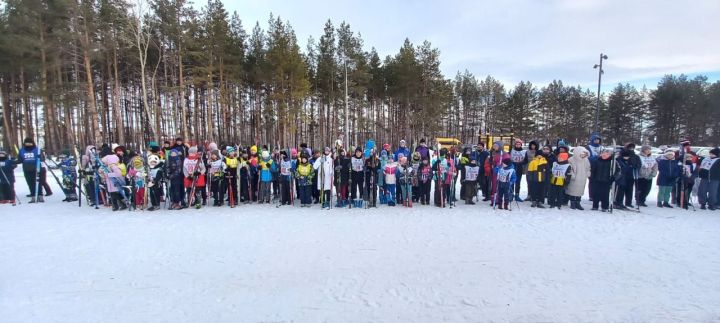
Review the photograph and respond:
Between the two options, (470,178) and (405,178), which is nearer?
(405,178)

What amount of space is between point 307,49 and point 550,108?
40.6 meters

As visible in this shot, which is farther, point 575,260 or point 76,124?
point 76,124

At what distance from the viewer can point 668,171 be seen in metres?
9.49

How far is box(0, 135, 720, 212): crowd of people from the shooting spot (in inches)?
364

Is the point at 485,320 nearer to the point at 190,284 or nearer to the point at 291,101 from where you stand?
the point at 190,284

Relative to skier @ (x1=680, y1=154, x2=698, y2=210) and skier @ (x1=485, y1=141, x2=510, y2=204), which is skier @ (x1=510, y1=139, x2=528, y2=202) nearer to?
skier @ (x1=485, y1=141, x2=510, y2=204)

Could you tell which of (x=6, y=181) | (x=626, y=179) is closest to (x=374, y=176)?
(x=626, y=179)

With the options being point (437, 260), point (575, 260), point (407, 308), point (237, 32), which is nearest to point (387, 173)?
point (437, 260)

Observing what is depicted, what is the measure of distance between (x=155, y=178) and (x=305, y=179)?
4.20 metres

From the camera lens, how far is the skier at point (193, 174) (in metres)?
9.30

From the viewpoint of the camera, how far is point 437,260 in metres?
5.25

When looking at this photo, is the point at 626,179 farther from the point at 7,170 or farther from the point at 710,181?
the point at 7,170

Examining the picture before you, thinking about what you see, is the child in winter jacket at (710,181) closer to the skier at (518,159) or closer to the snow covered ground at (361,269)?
the snow covered ground at (361,269)

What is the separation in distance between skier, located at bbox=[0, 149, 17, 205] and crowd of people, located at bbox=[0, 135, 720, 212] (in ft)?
0.10
